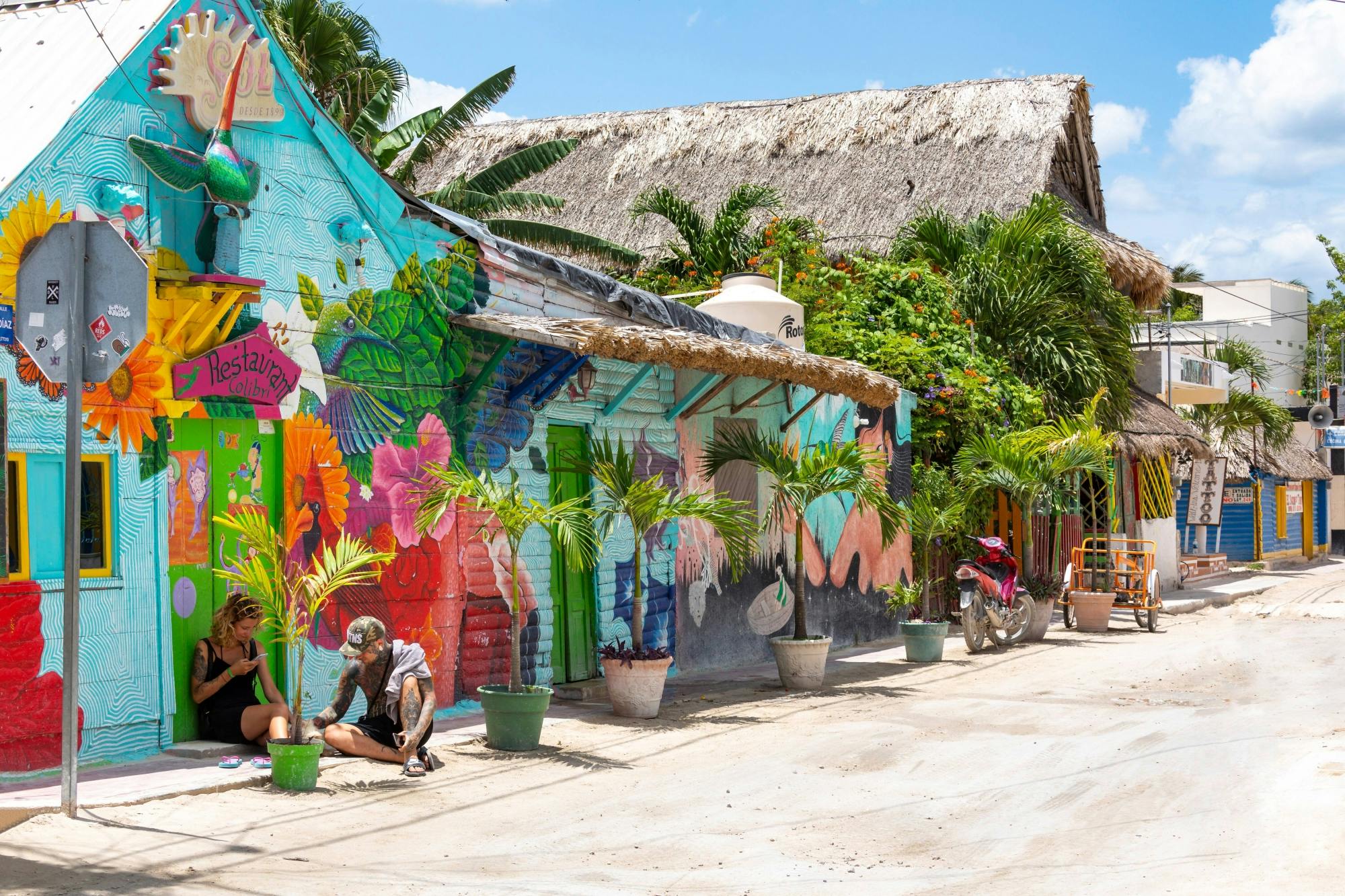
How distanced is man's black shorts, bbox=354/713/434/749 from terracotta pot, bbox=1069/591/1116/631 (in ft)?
41.3

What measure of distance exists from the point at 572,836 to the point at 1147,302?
22.3 m

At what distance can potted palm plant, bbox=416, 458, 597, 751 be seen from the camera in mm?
9500

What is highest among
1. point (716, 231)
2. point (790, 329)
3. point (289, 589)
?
point (716, 231)

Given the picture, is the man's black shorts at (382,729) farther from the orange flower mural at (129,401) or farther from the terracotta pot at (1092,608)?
the terracotta pot at (1092,608)

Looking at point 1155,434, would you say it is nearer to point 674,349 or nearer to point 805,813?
point 674,349

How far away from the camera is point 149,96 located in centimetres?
875

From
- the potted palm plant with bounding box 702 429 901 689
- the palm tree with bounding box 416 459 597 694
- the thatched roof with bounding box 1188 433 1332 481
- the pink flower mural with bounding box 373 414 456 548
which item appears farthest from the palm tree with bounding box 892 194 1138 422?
the palm tree with bounding box 416 459 597 694

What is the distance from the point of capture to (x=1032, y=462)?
18031 mm

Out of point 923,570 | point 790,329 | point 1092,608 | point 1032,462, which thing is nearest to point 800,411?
point 790,329

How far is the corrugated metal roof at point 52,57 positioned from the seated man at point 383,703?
3367 millimetres

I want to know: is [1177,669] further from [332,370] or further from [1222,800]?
[332,370]

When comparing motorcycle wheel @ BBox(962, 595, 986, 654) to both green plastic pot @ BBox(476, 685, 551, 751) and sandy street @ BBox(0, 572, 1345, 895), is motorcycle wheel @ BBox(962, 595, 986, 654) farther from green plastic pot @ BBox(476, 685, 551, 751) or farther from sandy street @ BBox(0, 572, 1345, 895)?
green plastic pot @ BBox(476, 685, 551, 751)

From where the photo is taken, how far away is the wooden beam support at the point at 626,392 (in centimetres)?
1253

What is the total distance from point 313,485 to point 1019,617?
10.3 meters
